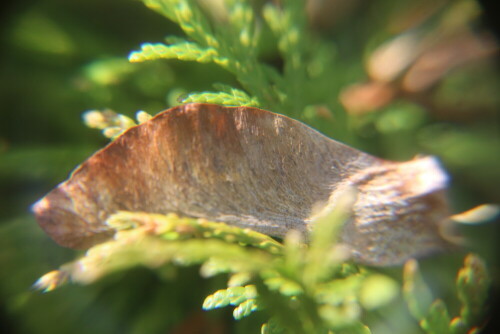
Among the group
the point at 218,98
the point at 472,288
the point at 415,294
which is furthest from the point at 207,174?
the point at 472,288

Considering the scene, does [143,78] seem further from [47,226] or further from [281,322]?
[281,322]

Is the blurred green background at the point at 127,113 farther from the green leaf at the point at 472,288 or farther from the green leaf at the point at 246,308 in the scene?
the green leaf at the point at 472,288

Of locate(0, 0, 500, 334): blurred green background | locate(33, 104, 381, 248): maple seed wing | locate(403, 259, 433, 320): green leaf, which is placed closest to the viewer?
locate(33, 104, 381, 248): maple seed wing

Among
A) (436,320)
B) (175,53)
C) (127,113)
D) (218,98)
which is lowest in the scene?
(436,320)

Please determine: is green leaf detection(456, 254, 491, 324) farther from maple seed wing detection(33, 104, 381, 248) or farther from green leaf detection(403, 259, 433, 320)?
maple seed wing detection(33, 104, 381, 248)

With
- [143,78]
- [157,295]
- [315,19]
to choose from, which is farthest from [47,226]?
[315,19]

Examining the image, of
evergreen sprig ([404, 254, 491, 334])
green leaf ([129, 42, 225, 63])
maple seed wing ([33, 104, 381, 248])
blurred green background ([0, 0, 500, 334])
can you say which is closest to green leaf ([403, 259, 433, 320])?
evergreen sprig ([404, 254, 491, 334])

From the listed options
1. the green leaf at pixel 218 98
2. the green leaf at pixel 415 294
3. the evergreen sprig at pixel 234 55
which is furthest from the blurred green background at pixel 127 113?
the green leaf at pixel 415 294

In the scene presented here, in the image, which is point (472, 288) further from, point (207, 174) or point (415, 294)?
point (207, 174)
